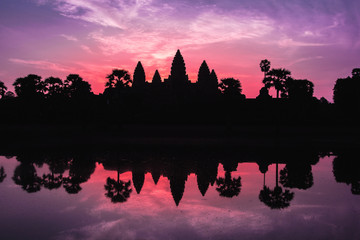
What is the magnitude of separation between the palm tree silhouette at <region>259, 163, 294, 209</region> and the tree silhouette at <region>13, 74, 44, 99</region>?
6064cm

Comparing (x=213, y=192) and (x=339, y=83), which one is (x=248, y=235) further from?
(x=339, y=83)

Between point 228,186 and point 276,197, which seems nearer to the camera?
point 276,197

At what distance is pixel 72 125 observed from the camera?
160 feet

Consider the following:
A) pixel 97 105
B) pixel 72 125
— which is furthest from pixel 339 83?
pixel 72 125

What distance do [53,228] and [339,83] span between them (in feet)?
220

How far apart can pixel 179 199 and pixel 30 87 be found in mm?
62472

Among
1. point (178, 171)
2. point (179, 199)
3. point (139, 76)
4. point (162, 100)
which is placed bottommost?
point (179, 199)

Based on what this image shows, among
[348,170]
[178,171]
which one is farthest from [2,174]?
[348,170]

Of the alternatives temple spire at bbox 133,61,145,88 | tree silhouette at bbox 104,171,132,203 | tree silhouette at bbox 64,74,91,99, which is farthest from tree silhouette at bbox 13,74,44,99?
tree silhouette at bbox 104,171,132,203

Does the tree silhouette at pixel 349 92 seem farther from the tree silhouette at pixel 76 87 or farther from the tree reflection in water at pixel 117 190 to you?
the tree reflection in water at pixel 117 190

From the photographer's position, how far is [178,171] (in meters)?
17.2

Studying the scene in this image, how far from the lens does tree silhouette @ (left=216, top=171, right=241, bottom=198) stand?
509 inches

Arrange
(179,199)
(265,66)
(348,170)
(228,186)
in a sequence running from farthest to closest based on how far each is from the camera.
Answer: (265,66) → (348,170) → (228,186) → (179,199)

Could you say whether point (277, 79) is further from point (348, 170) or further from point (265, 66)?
point (348, 170)
